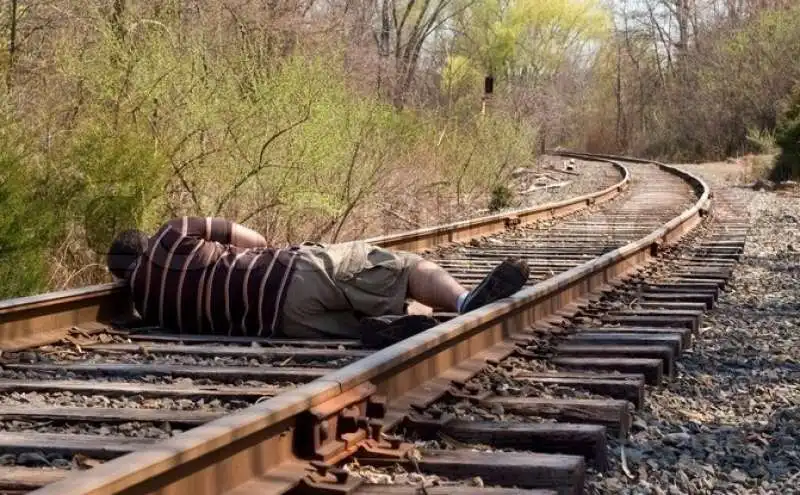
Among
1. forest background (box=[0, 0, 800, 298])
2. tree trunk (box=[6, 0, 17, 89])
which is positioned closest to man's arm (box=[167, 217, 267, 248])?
forest background (box=[0, 0, 800, 298])

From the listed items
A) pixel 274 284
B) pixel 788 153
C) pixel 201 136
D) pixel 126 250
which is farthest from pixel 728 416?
pixel 788 153

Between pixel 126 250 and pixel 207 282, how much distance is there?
548 millimetres

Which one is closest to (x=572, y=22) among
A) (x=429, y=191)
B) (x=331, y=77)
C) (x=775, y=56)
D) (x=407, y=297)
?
(x=775, y=56)

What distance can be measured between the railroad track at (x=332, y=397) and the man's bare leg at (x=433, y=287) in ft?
0.68

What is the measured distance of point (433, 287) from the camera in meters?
5.85

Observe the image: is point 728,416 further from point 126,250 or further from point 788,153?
point 788,153

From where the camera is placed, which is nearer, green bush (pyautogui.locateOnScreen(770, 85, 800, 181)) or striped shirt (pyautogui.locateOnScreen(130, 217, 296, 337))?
striped shirt (pyautogui.locateOnScreen(130, 217, 296, 337))

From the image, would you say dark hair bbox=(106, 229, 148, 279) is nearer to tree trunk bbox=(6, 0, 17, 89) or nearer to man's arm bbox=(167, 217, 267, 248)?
man's arm bbox=(167, 217, 267, 248)

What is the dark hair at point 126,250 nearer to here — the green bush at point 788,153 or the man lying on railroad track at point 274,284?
the man lying on railroad track at point 274,284

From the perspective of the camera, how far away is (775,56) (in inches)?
1699

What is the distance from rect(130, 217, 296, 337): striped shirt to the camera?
18.2 feet

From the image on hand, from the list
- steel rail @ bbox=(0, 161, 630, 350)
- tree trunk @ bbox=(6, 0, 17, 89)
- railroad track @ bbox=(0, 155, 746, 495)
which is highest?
tree trunk @ bbox=(6, 0, 17, 89)

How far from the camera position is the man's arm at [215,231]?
18.8 feet

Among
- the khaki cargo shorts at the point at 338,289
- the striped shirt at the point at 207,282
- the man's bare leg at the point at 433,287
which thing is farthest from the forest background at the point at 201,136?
the man's bare leg at the point at 433,287
